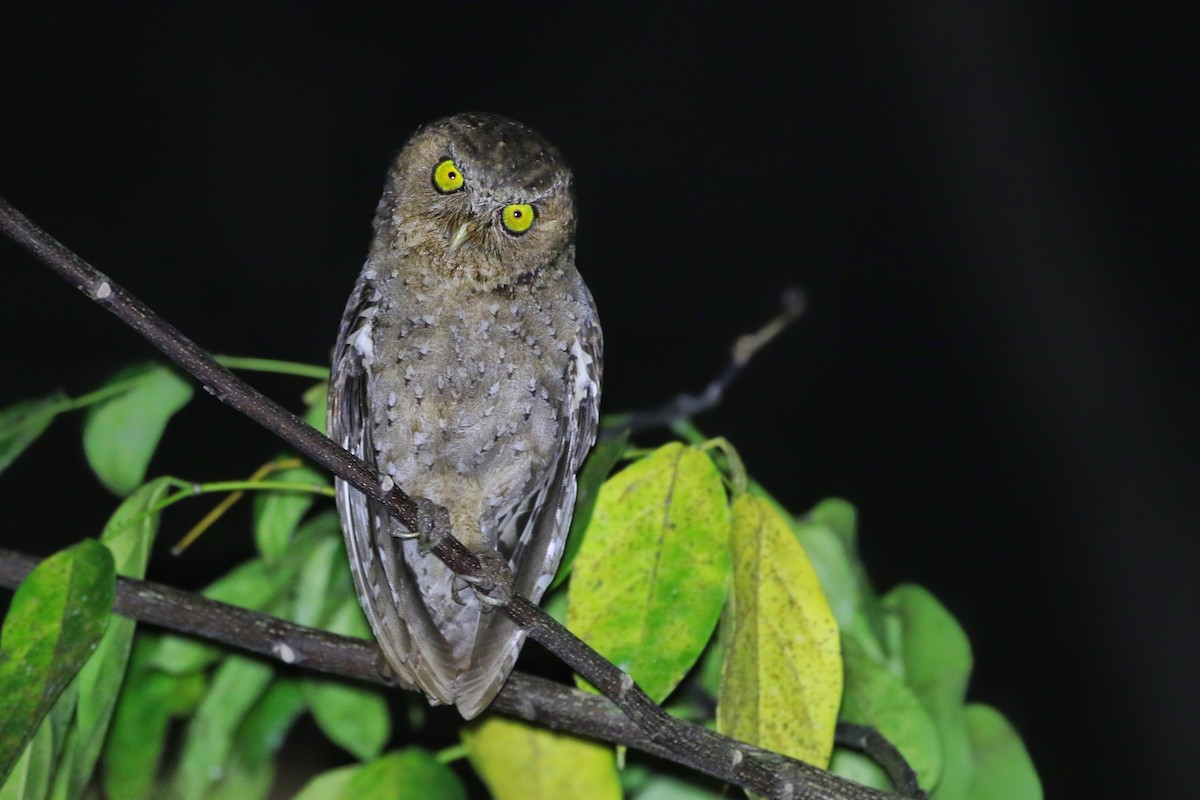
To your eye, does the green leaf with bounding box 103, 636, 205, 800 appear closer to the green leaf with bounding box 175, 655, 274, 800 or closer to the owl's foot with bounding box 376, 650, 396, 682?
the green leaf with bounding box 175, 655, 274, 800

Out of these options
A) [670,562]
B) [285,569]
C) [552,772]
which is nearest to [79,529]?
[285,569]

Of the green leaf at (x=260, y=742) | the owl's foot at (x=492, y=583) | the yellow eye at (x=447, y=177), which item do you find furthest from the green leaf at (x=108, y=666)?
the yellow eye at (x=447, y=177)

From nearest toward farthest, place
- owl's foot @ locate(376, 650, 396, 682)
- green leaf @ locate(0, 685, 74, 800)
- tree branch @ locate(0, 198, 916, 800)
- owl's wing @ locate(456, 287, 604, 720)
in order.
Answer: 1. tree branch @ locate(0, 198, 916, 800)
2. green leaf @ locate(0, 685, 74, 800)
3. owl's foot @ locate(376, 650, 396, 682)
4. owl's wing @ locate(456, 287, 604, 720)

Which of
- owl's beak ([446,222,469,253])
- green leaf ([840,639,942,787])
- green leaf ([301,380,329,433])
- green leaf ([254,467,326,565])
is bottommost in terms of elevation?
green leaf ([254,467,326,565])

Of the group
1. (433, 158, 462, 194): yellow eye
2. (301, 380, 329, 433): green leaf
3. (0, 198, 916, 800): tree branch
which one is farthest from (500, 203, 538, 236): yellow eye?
(0, 198, 916, 800): tree branch

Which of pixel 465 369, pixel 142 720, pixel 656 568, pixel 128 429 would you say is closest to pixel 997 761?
pixel 656 568

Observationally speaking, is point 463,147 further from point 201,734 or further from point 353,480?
point 201,734

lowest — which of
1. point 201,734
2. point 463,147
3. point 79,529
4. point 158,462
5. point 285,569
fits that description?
point 79,529
